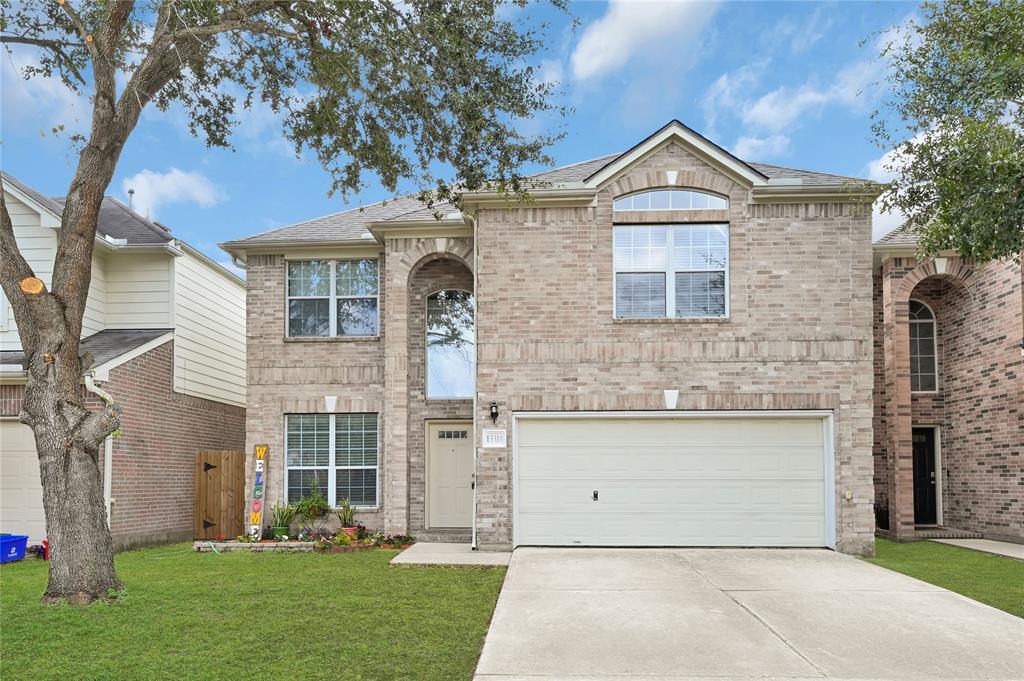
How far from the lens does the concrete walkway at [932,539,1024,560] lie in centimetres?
1252

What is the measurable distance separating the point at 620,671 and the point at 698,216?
8.26m

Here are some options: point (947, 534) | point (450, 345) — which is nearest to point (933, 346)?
point (947, 534)

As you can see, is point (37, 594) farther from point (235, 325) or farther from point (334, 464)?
point (235, 325)

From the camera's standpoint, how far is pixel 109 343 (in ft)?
46.9

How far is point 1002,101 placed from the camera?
33.3 ft

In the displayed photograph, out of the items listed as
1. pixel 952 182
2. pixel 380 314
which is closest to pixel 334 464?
pixel 380 314

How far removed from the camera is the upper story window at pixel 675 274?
12570 mm

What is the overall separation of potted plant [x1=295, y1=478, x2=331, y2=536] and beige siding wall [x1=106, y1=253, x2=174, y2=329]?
4487 millimetres

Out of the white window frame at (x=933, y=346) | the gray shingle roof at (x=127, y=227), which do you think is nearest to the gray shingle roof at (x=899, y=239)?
the white window frame at (x=933, y=346)

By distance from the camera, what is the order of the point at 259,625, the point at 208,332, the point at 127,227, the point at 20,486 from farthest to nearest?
the point at 208,332
the point at 127,227
the point at 20,486
the point at 259,625

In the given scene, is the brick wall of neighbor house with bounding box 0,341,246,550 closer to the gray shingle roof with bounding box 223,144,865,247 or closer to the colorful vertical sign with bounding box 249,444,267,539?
the colorful vertical sign with bounding box 249,444,267,539

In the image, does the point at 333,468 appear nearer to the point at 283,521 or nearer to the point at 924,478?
the point at 283,521

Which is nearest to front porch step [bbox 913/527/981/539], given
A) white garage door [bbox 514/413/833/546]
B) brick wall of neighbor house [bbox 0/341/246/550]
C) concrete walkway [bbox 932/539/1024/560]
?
concrete walkway [bbox 932/539/1024/560]

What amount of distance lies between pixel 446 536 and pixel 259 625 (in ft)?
22.6
